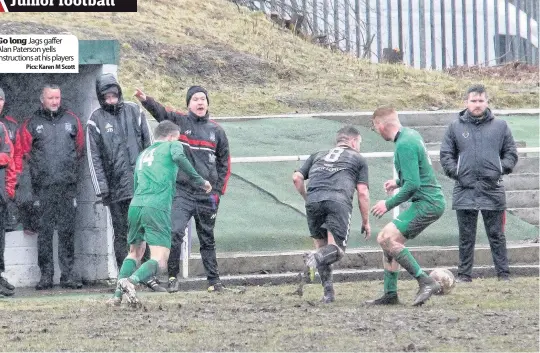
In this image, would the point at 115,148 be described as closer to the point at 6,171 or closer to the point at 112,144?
the point at 112,144

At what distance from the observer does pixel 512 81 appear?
81.7ft

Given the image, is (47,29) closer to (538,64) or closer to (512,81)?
(512,81)

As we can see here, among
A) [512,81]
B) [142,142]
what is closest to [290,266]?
[142,142]

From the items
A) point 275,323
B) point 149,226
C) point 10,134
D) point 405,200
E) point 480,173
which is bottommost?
point 275,323

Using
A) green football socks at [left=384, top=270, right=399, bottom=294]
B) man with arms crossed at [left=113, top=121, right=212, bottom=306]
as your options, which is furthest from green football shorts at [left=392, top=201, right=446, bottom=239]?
man with arms crossed at [left=113, top=121, right=212, bottom=306]

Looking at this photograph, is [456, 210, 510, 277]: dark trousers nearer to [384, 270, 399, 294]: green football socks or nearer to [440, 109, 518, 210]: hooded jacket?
[440, 109, 518, 210]: hooded jacket

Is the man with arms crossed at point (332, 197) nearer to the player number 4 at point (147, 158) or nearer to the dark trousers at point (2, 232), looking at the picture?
the player number 4 at point (147, 158)

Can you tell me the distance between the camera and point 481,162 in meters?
14.6

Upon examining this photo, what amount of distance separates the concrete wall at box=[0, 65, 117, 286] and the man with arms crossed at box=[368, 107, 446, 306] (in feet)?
13.5

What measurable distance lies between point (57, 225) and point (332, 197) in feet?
11.9

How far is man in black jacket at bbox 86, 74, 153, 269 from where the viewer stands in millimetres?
14102

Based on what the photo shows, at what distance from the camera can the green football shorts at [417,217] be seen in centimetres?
1204

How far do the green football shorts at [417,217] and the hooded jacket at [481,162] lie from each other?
2.50m

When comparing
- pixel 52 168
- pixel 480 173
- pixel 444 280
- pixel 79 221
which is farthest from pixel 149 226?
pixel 480 173
